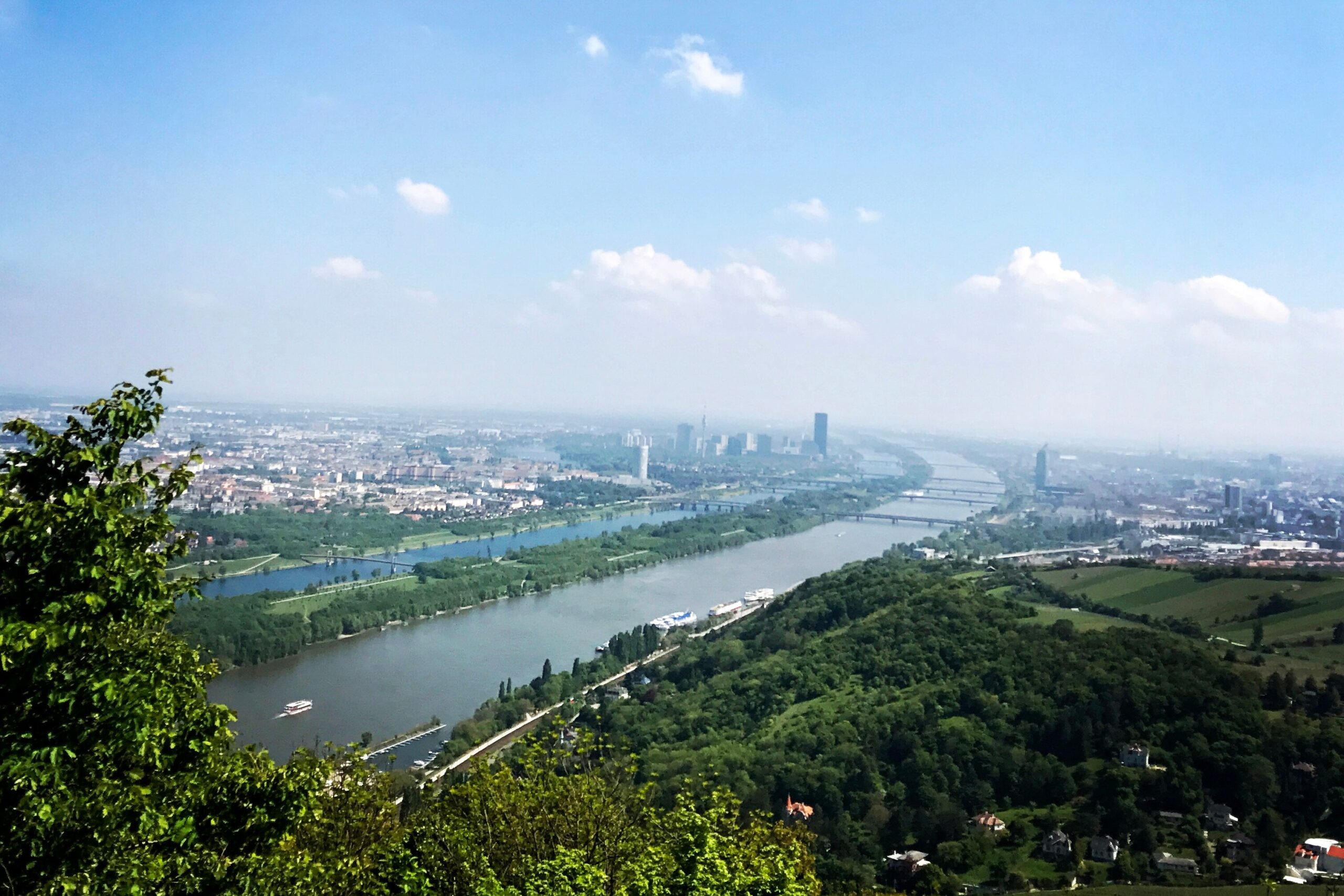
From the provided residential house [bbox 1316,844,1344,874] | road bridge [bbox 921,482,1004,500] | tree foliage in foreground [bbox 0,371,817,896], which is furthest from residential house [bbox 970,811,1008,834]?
road bridge [bbox 921,482,1004,500]

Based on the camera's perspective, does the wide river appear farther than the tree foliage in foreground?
Yes

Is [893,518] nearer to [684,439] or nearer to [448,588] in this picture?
[448,588]

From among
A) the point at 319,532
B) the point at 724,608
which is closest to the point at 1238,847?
the point at 724,608

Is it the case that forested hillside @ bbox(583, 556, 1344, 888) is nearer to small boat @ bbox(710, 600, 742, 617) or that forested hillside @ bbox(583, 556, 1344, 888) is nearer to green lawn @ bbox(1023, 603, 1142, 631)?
green lawn @ bbox(1023, 603, 1142, 631)

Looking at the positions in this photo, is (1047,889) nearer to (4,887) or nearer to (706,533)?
(4,887)

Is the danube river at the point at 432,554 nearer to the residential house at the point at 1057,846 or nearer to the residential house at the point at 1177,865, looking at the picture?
the residential house at the point at 1057,846

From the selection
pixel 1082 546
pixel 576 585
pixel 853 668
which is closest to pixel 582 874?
pixel 853 668
